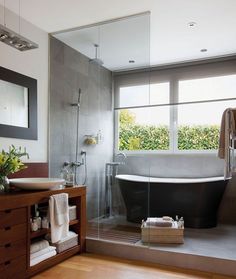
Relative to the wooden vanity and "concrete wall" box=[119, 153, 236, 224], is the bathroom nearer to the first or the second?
"concrete wall" box=[119, 153, 236, 224]

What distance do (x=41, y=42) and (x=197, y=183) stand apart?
270 centimetres

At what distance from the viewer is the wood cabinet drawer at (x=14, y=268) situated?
2.18 meters

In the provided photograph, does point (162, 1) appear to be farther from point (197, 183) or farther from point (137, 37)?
point (197, 183)

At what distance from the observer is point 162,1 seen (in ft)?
8.95

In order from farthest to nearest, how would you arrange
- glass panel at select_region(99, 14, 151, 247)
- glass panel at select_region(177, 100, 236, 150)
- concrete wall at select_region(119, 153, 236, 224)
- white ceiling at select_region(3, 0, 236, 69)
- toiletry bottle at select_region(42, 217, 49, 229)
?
glass panel at select_region(177, 100, 236, 150) → concrete wall at select_region(119, 153, 236, 224) → glass panel at select_region(99, 14, 151, 247) → white ceiling at select_region(3, 0, 236, 69) → toiletry bottle at select_region(42, 217, 49, 229)

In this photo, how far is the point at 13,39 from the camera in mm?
2258

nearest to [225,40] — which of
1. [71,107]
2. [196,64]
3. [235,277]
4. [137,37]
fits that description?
[196,64]

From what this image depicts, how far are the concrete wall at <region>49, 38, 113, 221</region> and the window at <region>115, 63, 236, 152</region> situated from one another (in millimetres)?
264

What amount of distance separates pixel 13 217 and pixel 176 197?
7.48 ft

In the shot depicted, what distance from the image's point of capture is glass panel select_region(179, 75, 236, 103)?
166 inches

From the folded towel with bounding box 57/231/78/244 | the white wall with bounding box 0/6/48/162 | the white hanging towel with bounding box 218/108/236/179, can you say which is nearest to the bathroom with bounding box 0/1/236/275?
the white wall with bounding box 0/6/48/162

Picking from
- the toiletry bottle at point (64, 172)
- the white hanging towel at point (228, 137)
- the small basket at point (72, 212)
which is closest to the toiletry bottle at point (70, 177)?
the toiletry bottle at point (64, 172)

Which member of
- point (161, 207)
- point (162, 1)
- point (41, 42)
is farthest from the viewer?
point (161, 207)

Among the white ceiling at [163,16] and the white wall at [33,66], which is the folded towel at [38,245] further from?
the white ceiling at [163,16]
